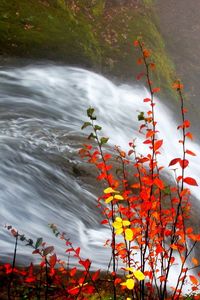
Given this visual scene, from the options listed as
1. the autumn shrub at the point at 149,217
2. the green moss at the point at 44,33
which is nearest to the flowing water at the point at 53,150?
the green moss at the point at 44,33

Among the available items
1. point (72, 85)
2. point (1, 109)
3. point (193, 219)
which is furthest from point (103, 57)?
point (193, 219)

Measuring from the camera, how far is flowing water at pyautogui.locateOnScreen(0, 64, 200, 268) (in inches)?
193

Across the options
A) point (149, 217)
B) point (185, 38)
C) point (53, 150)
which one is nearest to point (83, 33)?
point (53, 150)

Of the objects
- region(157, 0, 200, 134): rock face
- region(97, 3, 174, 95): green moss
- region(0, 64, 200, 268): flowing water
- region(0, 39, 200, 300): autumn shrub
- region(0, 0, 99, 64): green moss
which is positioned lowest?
region(0, 39, 200, 300): autumn shrub

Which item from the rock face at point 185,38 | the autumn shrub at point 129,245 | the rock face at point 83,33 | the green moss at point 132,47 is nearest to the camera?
the autumn shrub at point 129,245

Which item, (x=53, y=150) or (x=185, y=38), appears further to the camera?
(x=185, y=38)

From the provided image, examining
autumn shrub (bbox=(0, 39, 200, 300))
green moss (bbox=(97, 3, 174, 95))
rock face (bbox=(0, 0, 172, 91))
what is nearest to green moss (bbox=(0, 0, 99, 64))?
rock face (bbox=(0, 0, 172, 91))

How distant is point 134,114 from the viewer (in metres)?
12.1

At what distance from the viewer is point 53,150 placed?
22.3ft

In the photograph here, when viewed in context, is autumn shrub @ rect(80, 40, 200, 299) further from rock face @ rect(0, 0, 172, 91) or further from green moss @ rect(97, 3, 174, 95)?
green moss @ rect(97, 3, 174, 95)

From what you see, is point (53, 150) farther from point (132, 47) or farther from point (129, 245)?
point (132, 47)

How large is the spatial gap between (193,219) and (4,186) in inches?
148

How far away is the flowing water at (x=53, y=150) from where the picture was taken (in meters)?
4.91

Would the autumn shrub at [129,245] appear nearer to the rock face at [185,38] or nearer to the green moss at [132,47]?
the green moss at [132,47]
